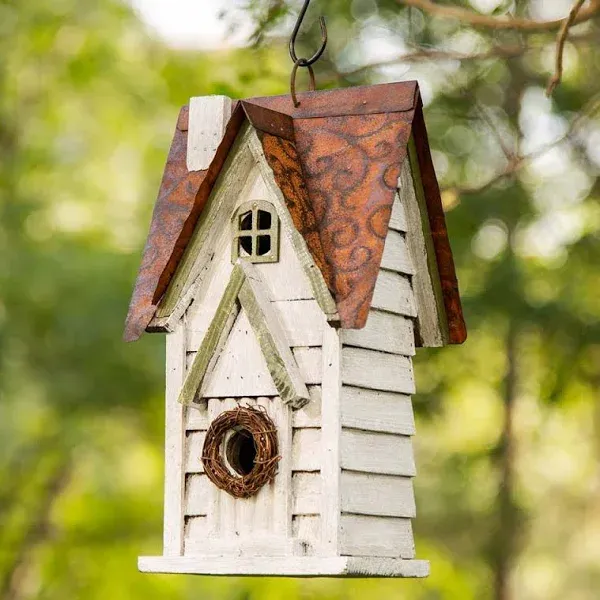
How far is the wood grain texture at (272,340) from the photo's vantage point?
3.44m

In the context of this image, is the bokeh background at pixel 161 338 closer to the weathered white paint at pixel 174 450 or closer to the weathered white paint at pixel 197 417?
the weathered white paint at pixel 174 450

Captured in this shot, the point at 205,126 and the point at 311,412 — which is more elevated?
the point at 205,126

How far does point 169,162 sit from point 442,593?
326 inches

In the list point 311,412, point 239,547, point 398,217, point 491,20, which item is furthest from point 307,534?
point 491,20

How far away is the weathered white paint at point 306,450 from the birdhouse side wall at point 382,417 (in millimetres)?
66

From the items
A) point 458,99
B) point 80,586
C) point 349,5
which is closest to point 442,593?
point 80,586

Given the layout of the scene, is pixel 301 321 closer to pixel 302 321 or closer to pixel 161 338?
pixel 302 321

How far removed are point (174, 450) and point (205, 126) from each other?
0.92 metres

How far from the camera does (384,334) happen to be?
11.9 feet

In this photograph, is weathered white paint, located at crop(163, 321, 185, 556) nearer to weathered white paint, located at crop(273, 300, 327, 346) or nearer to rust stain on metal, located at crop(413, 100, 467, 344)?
weathered white paint, located at crop(273, 300, 327, 346)

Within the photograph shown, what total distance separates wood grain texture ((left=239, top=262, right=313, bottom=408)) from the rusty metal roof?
0.66ft

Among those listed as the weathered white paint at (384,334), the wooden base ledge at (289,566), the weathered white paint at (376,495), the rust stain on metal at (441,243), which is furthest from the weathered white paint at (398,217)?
the wooden base ledge at (289,566)

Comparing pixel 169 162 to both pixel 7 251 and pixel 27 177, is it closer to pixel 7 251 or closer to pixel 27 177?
pixel 7 251

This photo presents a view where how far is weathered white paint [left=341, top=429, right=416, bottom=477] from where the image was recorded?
11.3 feet
